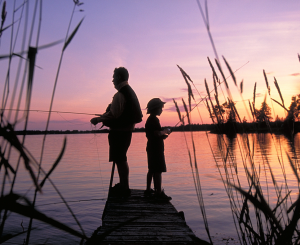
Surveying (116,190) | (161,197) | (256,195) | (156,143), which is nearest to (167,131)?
(156,143)

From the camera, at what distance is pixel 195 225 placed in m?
5.89

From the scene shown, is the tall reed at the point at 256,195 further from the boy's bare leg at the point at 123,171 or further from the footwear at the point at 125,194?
the footwear at the point at 125,194

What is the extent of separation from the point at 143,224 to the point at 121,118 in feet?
5.41

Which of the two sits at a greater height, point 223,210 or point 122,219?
point 122,219

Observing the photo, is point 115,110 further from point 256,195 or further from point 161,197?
point 256,195

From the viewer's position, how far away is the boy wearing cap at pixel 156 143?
4797mm

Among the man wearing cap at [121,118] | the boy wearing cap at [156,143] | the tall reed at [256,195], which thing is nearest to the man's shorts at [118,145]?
the man wearing cap at [121,118]

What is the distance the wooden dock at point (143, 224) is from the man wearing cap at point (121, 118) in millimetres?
589

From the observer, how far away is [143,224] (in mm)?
3488

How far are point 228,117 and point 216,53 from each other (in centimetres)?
78

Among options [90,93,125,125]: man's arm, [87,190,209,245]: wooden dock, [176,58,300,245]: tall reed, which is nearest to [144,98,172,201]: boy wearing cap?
[87,190,209,245]: wooden dock

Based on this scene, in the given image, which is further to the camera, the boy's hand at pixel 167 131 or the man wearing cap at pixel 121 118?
the boy's hand at pixel 167 131

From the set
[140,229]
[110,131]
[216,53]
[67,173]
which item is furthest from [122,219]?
[67,173]

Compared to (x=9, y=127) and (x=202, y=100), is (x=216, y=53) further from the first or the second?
(x=9, y=127)
